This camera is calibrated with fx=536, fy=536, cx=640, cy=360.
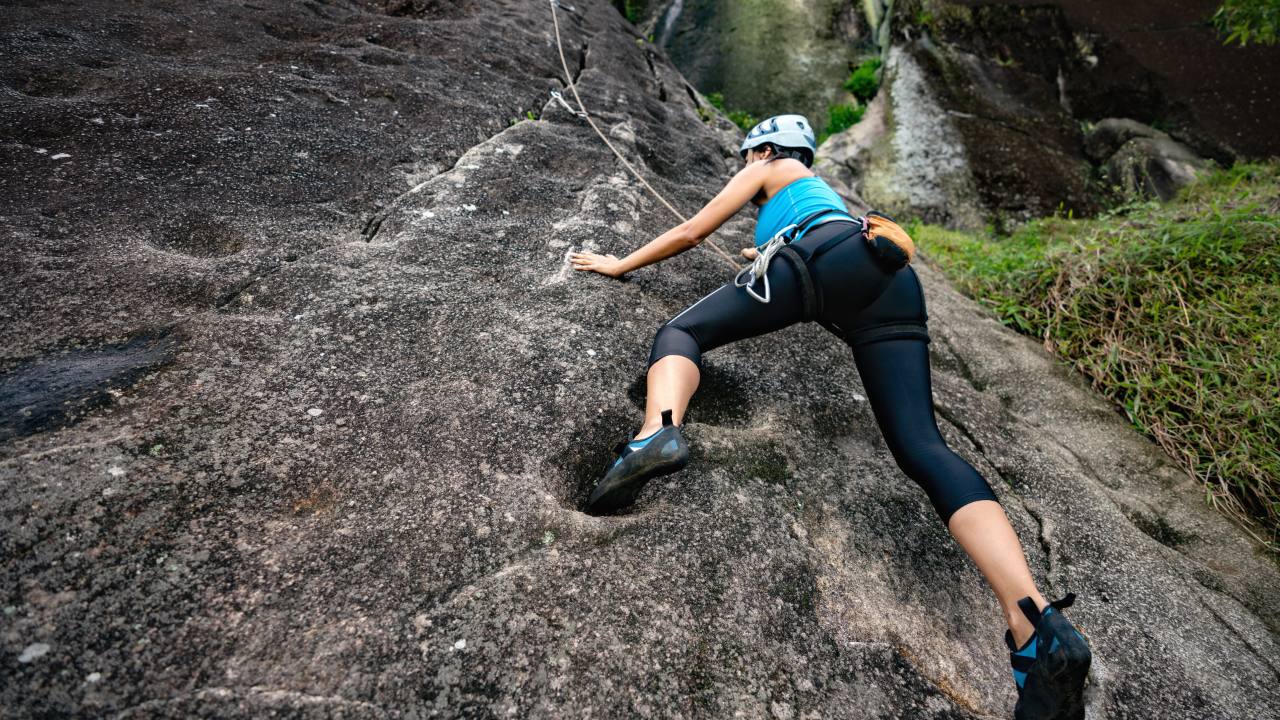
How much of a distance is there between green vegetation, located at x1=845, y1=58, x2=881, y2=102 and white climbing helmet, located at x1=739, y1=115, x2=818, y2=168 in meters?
8.61

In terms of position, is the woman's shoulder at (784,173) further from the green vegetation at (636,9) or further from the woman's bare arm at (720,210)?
the green vegetation at (636,9)

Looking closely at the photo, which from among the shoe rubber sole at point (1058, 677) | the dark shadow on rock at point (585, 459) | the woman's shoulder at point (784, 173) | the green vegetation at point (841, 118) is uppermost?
the woman's shoulder at point (784, 173)

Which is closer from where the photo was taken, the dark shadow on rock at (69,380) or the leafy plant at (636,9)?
the dark shadow on rock at (69,380)

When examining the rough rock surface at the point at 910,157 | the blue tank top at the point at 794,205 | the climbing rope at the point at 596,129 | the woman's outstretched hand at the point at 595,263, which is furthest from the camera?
the rough rock surface at the point at 910,157

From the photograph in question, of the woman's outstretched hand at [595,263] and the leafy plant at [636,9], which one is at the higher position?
the leafy plant at [636,9]

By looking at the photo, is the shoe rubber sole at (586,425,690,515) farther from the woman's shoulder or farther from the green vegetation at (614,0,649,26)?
the green vegetation at (614,0,649,26)

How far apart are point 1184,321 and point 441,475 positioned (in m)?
4.14

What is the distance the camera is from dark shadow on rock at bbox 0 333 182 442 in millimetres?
1480

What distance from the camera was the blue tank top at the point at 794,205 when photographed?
2.06m

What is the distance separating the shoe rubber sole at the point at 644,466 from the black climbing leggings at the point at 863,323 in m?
0.38

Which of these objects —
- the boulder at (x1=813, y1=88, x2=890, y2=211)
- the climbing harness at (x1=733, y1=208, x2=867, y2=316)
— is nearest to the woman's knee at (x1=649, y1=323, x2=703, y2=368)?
the climbing harness at (x1=733, y1=208, x2=867, y2=316)

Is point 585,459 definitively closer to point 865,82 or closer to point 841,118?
point 841,118

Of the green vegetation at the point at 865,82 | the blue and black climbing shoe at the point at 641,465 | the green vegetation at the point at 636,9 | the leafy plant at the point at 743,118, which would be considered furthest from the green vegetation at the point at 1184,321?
the green vegetation at the point at 636,9

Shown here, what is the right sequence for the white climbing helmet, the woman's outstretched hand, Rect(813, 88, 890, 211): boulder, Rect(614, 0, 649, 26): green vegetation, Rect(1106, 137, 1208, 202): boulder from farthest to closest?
1. Rect(614, 0, 649, 26): green vegetation
2. Rect(813, 88, 890, 211): boulder
3. Rect(1106, 137, 1208, 202): boulder
4. the woman's outstretched hand
5. the white climbing helmet
